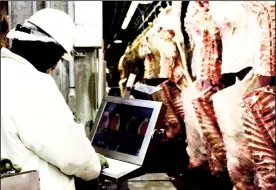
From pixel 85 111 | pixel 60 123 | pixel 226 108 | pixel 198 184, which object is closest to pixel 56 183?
pixel 60 123

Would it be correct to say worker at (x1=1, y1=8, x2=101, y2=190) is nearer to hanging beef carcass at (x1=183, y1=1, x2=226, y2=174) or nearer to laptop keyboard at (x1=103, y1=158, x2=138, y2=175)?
laptop keyboard at (x1=103, y1=158, x2=138, y2=175)

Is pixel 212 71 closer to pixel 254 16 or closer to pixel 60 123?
pixel 254 16

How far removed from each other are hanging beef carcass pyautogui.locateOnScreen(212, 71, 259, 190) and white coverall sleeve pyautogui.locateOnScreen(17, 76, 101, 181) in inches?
82.4

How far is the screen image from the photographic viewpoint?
3439mm

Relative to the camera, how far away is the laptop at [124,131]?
3.29m

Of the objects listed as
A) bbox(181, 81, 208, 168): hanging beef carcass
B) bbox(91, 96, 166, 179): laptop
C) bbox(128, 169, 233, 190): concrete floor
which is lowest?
bbox(128, 169, 233, 190): concrete floor

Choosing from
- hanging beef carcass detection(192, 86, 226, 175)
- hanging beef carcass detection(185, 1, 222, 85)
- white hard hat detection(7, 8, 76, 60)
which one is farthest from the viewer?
hanging beef carcass detection(192, 86, 226, 175)

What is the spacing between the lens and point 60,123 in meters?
2.59

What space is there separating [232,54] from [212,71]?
69cm

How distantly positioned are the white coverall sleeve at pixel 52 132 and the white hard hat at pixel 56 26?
279 millimetres

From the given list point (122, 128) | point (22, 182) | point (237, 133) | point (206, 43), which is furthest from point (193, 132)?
point (22, 182)

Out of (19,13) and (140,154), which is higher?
(19,13)

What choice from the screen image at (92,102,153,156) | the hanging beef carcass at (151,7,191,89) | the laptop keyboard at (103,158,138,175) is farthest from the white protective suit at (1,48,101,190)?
the hanging beef carcass at (151,7,191,89)

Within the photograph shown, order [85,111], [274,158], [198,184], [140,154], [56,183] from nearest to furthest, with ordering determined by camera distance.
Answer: [56,183] < [140,154] < [274,158] < [85,111] < [198,184]
